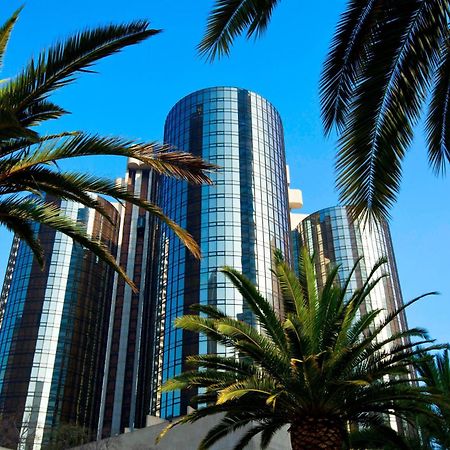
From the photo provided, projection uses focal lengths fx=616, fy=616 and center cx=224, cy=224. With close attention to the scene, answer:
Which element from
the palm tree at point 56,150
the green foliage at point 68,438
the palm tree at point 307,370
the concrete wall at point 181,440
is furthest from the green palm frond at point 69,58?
the green foliage at point 68,438

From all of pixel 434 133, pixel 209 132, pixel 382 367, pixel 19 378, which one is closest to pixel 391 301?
pixel 209 132

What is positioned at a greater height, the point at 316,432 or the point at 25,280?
the point at 25,280

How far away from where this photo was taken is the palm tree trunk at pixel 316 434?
51.7 feet

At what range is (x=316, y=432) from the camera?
15.9m

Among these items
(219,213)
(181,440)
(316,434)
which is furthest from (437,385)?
(219,213)

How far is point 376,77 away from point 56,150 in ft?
15.1

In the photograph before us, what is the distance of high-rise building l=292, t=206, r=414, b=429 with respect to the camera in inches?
3654

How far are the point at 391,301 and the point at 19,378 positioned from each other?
56.1 m

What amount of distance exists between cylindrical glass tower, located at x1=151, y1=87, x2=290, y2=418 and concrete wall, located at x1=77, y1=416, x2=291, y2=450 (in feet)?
90.0

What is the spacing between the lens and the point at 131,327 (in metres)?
103

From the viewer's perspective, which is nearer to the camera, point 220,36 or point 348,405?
point 220,36

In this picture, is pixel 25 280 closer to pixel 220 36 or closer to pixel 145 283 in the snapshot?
pixel 145 283

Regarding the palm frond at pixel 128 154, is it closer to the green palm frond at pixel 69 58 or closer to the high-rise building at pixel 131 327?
the green palm frond at pixel 69 58

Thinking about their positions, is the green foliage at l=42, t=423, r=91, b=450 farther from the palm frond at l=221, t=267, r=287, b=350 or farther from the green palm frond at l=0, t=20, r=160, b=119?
the green palm frond at l=0, t=20, r=160, b=119
